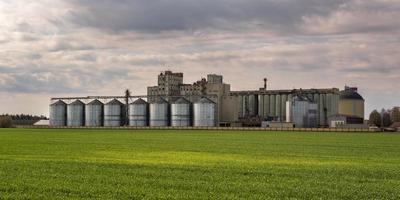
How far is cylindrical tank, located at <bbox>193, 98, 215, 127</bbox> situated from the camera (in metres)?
154

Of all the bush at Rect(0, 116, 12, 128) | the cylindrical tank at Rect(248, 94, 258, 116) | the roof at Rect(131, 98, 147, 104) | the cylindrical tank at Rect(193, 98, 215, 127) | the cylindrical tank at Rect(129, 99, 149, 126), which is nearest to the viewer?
the cylindrical tank at Rect(193, 98, 215, 127)

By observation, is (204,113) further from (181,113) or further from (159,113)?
(159,113)

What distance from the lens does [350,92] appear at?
6959 inches

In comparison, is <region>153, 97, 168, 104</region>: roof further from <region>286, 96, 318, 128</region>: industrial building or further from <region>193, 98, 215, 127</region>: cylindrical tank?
<region>286, 96, 318, 128</region>: industrial building

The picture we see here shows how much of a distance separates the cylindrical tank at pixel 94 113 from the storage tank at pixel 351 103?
6729 cm

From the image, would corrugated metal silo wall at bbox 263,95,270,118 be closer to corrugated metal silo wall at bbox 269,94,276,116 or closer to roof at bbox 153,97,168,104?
corrugated metal silo wall at bbox 269,94,276,116

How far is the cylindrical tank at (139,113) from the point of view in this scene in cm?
16312

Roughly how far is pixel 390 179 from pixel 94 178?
1173 cm

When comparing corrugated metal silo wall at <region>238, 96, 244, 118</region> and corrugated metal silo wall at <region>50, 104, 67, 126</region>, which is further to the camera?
corrugated metal silo wall at <region>50, 104, 67, 126</region>

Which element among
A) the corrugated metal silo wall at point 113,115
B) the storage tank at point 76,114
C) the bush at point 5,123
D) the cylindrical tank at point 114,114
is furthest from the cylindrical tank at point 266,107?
the bush at point 5,123

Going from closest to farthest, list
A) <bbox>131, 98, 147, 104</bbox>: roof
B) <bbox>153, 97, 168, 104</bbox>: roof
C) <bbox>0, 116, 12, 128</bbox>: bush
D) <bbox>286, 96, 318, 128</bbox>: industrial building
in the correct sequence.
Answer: <bbox>286, 96, 318, 128</bbox>: industrial building < <bbox>153, 97, 168, 104</bbox>: roof < <bbox>131, 98, 147, 104</bbox>: roof < <bbox>0, 116, 12, 128</bbox>: bush

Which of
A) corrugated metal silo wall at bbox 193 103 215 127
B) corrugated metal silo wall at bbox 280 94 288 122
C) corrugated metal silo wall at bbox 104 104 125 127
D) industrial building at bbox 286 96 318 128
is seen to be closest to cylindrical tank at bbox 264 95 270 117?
corrugated metal silo wall at bbox 280 94 288 122

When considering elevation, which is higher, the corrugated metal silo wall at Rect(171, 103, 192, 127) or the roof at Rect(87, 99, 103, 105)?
the roof at Rect(87, 99, 103, 105)

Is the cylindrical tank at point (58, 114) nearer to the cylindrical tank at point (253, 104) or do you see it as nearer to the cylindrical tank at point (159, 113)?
the cylindrical tank at point (159, 113)
